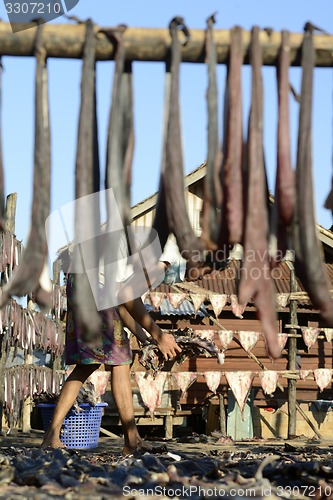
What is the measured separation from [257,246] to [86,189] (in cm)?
82

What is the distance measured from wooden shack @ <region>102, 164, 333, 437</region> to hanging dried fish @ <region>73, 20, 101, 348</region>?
32.2ft

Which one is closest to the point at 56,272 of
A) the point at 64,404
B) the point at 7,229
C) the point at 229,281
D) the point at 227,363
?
the point at 7,229

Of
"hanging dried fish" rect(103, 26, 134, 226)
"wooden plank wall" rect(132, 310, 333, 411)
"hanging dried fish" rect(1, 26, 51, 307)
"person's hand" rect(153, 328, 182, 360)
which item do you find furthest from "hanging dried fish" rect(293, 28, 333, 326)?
"wooden plank wall" rect(132, 310, 333, 411)

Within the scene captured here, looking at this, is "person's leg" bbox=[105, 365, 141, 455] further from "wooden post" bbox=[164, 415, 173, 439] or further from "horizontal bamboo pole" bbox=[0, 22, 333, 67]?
"wooden post" bbox=[164, 415, 173, 439]

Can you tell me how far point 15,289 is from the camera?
3.45m

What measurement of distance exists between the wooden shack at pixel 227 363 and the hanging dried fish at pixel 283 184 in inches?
380

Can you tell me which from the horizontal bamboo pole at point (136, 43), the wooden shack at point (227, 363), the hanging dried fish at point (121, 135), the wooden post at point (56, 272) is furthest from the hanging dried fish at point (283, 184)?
the wooden shack at point (227, 363)

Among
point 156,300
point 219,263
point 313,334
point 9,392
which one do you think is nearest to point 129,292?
point 219,263

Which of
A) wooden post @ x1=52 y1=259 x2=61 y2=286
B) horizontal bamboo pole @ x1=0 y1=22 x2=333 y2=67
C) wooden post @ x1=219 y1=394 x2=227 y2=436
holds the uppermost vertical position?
wooden post @ x1=52 y1=259 x2=61 y2=286

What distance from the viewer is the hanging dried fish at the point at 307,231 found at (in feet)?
11.6

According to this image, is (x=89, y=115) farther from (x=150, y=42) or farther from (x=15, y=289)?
(x=15, y=289)

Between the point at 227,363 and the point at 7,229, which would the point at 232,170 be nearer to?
the point at 7,229

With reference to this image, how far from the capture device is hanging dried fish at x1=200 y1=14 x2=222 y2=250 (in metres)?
3.58

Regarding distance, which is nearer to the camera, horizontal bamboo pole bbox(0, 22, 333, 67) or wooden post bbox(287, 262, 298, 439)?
horizontal bamboo pole bbox(0, 22, 333, 67)
